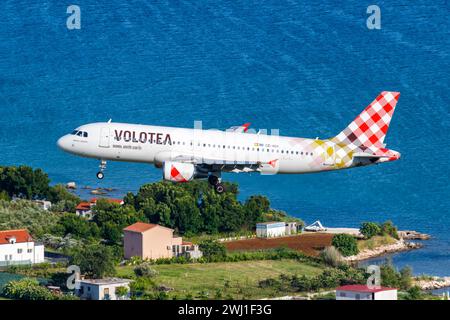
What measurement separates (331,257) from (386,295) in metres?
29.9

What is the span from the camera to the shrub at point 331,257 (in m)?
168

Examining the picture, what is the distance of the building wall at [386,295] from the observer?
13750 centimetres

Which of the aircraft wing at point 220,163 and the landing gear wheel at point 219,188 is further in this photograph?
the landing gear wheel at point 219,188

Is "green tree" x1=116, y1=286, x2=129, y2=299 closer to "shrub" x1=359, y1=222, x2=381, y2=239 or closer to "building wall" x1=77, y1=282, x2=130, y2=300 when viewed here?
"building wall" x1=77, y1=282, x2=130, y2=300

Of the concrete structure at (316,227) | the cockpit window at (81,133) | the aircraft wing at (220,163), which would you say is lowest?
the aircraft wing at (220,163)

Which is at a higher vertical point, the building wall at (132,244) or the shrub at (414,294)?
the building wall at (132,244)

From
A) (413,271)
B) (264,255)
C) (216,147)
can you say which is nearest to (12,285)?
(216,147)

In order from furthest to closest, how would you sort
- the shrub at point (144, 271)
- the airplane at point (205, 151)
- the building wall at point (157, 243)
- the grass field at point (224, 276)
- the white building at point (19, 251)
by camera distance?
the building wall at point (157, 243) < the white building at point (19, 251) < the shrub at point (144, 271) < the grass field at point (224, 276) < the airplane at point (205, 151)

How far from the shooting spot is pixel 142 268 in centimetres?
14912

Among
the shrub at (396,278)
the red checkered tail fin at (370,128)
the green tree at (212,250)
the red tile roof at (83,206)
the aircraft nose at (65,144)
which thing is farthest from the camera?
the red tile roof at (83,206)

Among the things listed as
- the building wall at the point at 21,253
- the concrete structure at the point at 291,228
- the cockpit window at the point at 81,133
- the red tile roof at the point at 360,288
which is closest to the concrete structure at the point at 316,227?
the concrete structure at the point at 291,228

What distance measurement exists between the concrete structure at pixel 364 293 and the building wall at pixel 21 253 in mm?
32414

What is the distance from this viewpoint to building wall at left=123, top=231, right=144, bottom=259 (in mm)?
162625

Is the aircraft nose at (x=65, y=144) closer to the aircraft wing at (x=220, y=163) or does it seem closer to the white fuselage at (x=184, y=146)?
the white fuselage at (x=184, y=146)
